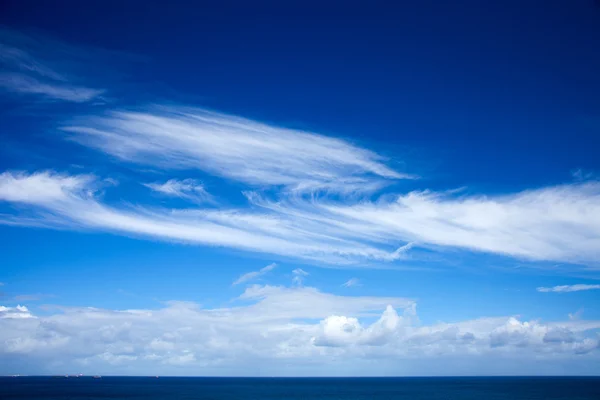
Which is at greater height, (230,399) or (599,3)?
(599,3)

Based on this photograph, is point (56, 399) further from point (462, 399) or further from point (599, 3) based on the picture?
point (599, 3)

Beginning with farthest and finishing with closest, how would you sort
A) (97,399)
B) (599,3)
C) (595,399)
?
(97,399) < (595,399) < (599,3)

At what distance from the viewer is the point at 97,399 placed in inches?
5940

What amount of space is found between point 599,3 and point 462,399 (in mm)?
159282

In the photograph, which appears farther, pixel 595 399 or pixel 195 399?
pixel 195 399

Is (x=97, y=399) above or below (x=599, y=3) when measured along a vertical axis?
below

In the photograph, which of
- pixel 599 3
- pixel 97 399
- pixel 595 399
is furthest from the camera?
pixel 97 399

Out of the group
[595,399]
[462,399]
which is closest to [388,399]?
[462,399]

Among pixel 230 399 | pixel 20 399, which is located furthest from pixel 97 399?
pixel 230 399

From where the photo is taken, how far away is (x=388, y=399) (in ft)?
504

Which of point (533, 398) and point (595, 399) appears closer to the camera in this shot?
point (595, 399)

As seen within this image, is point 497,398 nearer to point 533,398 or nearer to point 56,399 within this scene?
point 533,398

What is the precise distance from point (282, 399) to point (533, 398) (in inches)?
3301

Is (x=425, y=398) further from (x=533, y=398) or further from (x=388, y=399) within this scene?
(x=533, y=398)
